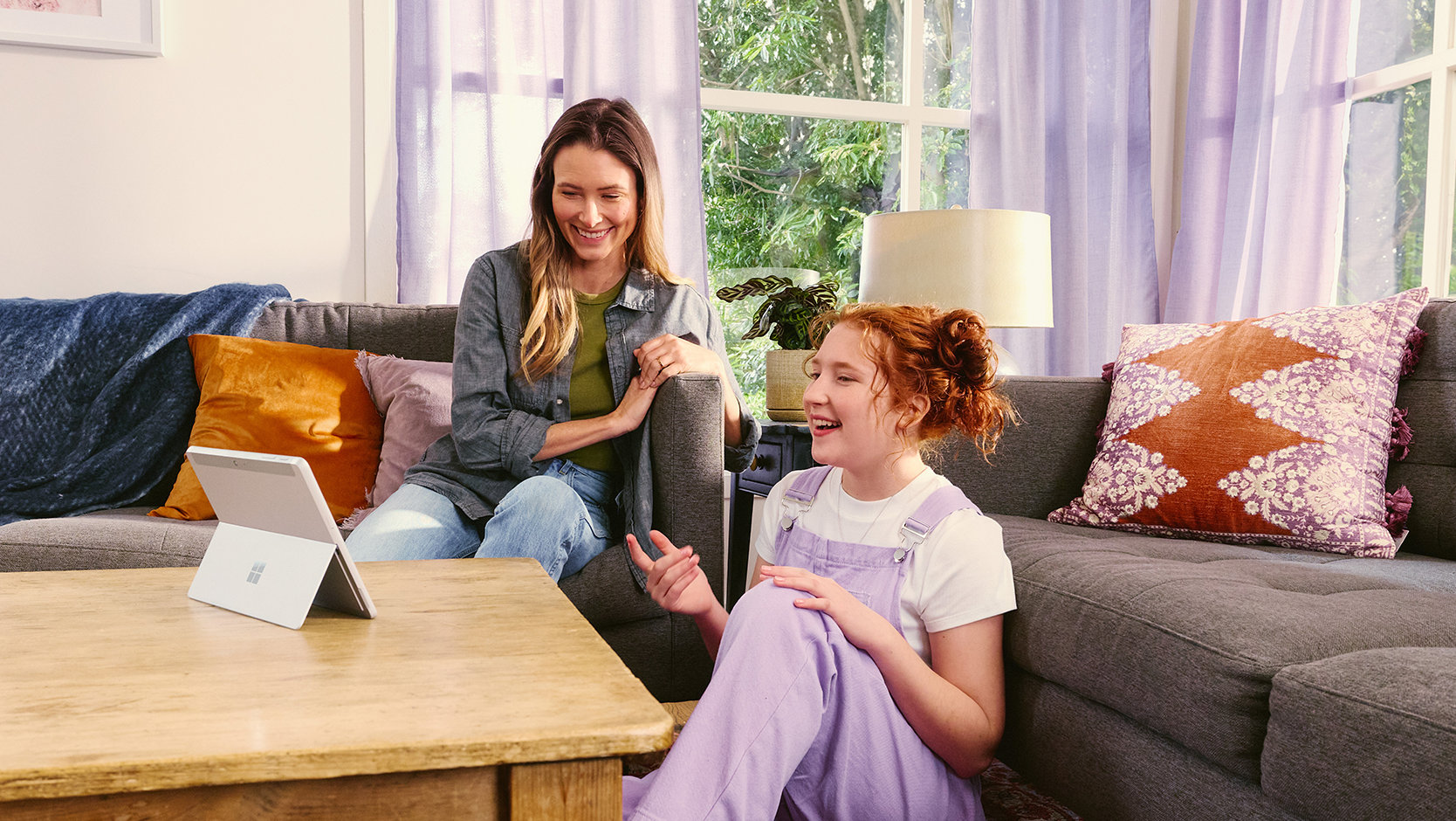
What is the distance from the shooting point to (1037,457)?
1.89 meters

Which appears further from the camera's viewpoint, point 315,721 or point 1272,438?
point 1272,438

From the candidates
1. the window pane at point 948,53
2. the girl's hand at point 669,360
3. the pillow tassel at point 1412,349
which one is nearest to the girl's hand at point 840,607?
the girl's hand at point 669,360

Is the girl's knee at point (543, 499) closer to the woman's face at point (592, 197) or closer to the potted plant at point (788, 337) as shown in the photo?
the woman's face at point (592, 197)

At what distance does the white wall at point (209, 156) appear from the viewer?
2340 mm

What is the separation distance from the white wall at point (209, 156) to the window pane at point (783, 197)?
0.96 m

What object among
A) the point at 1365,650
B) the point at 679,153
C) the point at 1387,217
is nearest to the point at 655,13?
the point at 679,153

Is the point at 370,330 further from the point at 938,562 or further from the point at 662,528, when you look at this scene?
the point at 938,562

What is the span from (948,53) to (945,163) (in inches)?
13.4

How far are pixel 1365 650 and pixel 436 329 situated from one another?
5.84ft

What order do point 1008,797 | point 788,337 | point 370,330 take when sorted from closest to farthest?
point 1008,797, point 370,330, point 788,337

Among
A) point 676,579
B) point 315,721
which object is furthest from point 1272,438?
point 315,721

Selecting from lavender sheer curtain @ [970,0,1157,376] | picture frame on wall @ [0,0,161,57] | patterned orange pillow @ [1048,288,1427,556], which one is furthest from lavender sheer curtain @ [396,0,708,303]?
patterned orange pillow @ [1048,288,1427,556]

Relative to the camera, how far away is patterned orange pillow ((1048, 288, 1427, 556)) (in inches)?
60.0

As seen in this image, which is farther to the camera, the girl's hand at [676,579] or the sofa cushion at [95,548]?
the sofa cushion at [95,548]
